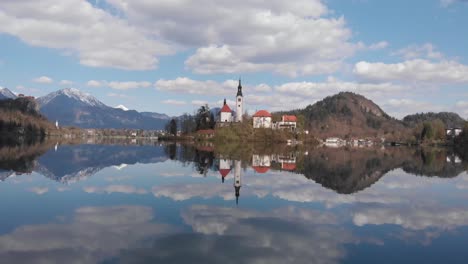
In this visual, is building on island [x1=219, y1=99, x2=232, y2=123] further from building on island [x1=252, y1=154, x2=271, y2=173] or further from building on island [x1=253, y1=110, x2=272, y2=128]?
building on island [x1=252, y1=154, x2=271, y2=173]

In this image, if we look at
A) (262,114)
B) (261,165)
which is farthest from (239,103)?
(261,165)

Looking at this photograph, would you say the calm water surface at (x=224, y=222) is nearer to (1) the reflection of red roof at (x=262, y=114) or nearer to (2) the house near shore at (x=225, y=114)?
(1) the reflection of red roof at (x=262, y=114)

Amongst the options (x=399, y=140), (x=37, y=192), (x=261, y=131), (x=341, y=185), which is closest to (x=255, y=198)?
(x=341, y=185)

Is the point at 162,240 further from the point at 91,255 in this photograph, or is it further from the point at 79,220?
the point at 79,220

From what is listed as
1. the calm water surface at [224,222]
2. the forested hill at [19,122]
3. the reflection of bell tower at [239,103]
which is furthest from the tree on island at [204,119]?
the calm water surface at [224,222]

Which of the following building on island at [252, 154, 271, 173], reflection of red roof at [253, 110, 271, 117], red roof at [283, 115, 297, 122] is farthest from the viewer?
red roof at [283, 115, 297, 122]

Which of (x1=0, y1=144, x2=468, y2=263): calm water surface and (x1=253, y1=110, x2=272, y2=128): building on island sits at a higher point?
(x1=253, y1=110, x2=272, y2=128): building on island

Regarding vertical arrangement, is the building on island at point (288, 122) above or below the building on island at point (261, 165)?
above

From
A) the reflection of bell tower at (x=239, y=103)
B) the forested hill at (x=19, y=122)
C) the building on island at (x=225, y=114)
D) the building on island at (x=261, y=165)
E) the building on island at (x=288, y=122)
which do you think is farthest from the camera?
the building on island at (x=225, y=114)

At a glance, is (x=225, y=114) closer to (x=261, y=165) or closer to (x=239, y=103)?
(x=239, y=103)

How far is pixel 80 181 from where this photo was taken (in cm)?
2456

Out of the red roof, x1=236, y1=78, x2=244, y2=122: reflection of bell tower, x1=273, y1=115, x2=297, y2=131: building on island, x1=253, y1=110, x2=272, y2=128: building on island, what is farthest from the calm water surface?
the red roof

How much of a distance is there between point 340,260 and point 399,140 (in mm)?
185798

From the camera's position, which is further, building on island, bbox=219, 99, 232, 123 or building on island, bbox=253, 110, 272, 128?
building on island, bbox=219, 99, 232, 123
